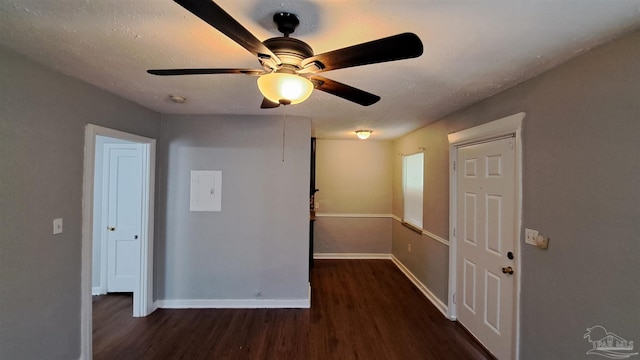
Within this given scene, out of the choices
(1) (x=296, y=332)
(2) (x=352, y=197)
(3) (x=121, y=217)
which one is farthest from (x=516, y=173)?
(3) (x=121, y=217)

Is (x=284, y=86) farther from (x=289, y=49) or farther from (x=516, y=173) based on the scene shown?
(x=516, y=173)

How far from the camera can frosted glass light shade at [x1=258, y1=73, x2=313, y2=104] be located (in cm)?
128

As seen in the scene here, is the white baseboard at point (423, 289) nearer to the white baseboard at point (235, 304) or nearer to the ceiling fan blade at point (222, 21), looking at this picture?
the white baseboard at point (235, 304)

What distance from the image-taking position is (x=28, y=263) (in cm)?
188

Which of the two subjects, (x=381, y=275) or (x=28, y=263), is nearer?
(x=28, y=263)

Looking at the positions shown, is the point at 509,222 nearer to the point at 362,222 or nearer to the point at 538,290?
the point at 538,290

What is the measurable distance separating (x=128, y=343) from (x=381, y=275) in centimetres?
345

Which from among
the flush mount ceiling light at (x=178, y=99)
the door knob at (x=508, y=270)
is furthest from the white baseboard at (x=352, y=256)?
the flush mount ceiling light at (x=178, y=99)

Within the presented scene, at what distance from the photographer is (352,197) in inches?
222

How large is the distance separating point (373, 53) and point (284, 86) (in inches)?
16.4

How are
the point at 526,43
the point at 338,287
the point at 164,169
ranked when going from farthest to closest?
the point at 338,287 → the point at 164,169 → the point at 526,43

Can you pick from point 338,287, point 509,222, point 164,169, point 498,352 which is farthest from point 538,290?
point 164,169

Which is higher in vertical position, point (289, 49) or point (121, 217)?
point (289, 49)

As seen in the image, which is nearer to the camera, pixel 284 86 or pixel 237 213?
pixel 284 86
